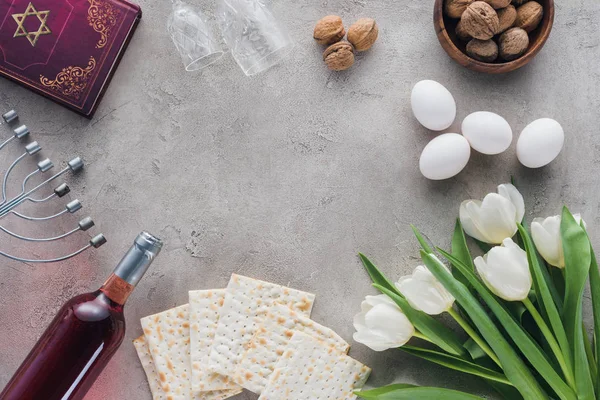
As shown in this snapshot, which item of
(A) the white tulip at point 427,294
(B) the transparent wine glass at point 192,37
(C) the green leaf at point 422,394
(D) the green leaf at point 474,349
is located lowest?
(D) the green leaf at point 474,349

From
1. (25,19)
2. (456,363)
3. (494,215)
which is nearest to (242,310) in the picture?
(456,363)

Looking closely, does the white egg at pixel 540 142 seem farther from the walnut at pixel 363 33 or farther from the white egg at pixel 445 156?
the walnut at pixel 363 33

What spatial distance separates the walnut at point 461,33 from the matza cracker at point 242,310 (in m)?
0.62

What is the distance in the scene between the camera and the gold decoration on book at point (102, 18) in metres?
1.25

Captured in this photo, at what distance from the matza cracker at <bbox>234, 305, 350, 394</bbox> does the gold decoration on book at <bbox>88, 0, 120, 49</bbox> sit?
0.67m

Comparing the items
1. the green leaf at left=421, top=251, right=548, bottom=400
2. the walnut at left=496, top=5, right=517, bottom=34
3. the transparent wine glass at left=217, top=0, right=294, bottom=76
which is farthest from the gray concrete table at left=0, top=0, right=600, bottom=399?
the green leaf at left=421, top=251, right=548, bottom=400

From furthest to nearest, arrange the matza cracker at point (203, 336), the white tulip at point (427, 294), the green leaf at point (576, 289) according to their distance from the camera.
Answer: the matza cracker at point (203, 336)
the white tulip at point (427, 294)
the green leaf at point (576, 289)

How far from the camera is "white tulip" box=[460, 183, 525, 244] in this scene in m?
1.15

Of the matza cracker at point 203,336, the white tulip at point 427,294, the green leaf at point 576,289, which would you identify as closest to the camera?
the green leaf at point 576,289

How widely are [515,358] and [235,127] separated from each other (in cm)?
73

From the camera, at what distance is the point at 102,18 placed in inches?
49.4

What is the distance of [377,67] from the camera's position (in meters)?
1.31

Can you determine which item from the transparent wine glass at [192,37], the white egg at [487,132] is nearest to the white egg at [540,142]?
the white egg at [487,132]

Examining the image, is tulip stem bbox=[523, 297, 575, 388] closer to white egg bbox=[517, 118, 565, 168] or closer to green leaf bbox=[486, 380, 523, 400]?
green leaf bbox=[486, 380, 523, 400]
